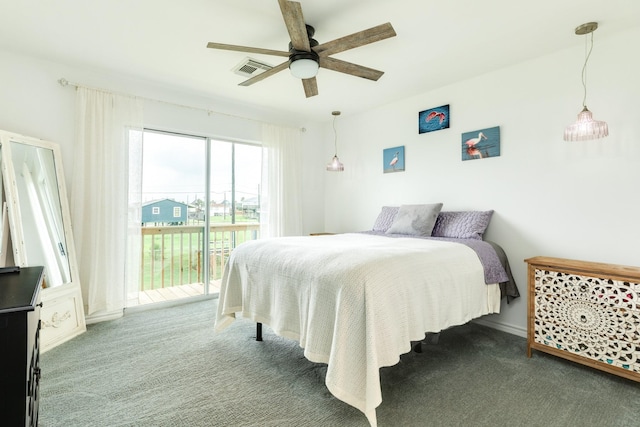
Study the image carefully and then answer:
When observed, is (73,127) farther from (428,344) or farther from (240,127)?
(428,344)

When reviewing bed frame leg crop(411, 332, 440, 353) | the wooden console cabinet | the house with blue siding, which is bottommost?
bed frame leg crop(411, 332, 440, 353)

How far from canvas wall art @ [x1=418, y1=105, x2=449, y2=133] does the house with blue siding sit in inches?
117

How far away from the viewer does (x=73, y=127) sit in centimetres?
298

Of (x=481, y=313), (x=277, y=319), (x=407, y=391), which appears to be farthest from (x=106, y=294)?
(x=481, y=313)

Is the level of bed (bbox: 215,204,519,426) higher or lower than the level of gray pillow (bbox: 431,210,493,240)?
lower

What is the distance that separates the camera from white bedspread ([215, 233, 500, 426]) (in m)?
1.52

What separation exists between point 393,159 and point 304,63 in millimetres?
2055

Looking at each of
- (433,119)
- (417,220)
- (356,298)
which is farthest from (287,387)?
(433,119)

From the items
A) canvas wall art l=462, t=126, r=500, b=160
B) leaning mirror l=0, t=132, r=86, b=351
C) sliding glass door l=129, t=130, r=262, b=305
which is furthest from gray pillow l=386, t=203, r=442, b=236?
leaning mirror l=0, t=132, r=86, b=351

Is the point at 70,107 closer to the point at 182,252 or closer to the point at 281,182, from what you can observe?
the point at 182,252

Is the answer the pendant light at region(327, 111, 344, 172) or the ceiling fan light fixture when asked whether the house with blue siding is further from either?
the ceiling fan light fixture

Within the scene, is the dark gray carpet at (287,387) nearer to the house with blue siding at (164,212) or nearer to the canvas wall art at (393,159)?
the house with blue siding at (164,212)

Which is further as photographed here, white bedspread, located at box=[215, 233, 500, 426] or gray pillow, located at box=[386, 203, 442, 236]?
gray pillow, located at box=[386, 203, 442, 236]

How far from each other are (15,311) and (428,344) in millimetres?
2507
